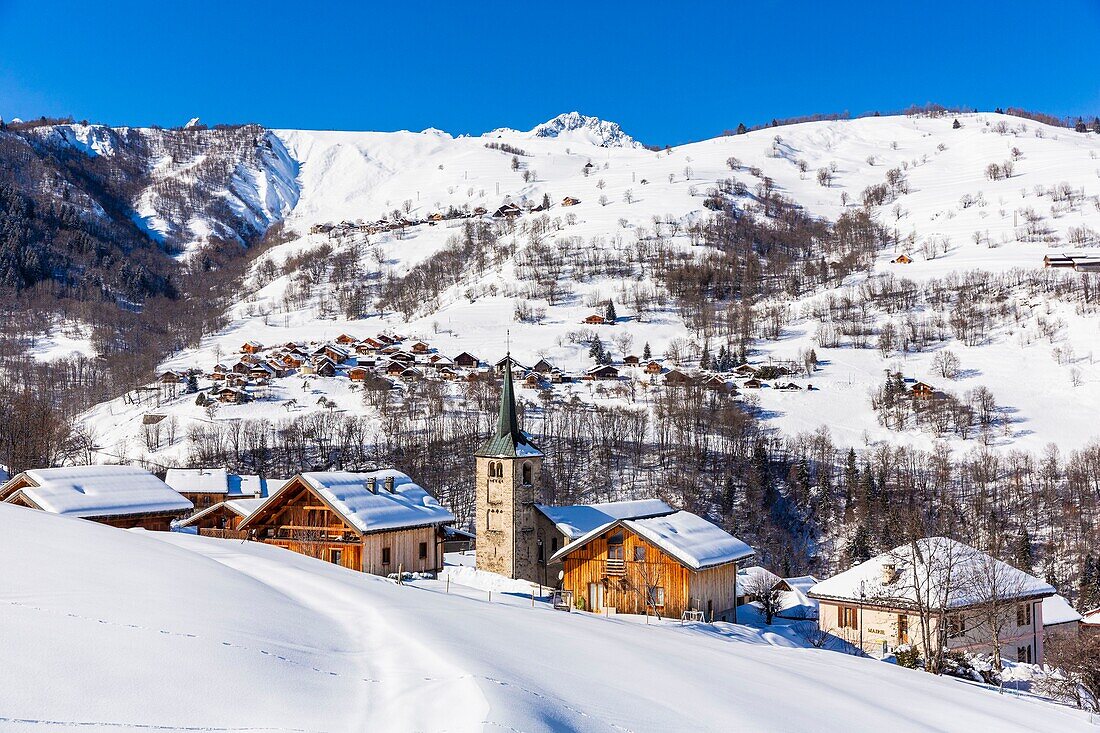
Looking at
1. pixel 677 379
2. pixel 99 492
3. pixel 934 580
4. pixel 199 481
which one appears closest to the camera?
pixel 934 580

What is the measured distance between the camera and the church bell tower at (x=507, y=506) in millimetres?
40781

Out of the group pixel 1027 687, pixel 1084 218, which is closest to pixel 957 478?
pixel 1027 687

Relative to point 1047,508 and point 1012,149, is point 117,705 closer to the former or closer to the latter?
point 1047,508

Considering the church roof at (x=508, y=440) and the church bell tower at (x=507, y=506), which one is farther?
the church roof at (x=508, y=440)

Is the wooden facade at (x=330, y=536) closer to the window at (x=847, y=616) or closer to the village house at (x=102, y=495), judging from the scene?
the village house at (x=102, y=495)

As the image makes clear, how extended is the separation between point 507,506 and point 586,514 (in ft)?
14.2

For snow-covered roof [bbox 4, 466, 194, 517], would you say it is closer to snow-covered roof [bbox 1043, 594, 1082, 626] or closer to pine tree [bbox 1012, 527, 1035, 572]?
snow-covered roof [bbox 1043, 594, 1082, 626]

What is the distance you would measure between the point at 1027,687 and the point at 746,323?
101m

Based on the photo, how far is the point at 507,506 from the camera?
1613 inches

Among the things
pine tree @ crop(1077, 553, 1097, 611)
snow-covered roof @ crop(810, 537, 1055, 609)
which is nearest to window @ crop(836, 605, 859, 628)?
snow-covered roof @ crop(810, 537, 1055, 609)

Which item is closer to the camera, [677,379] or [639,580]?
[639,580]

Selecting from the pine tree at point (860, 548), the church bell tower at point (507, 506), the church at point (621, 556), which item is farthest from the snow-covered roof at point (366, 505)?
the pine tree at point (860, 548)

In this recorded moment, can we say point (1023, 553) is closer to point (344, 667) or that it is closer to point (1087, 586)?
point (1087, 586)

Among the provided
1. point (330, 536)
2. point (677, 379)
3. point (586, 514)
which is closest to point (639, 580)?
point (586, 514)
